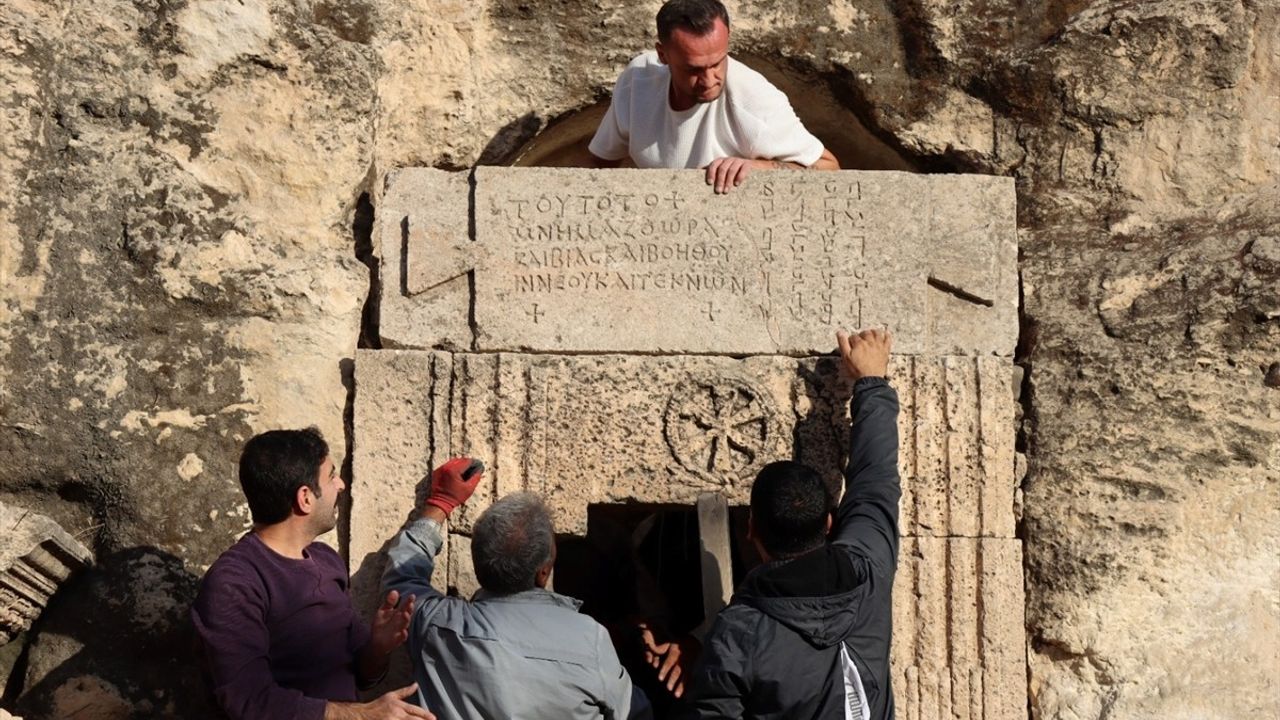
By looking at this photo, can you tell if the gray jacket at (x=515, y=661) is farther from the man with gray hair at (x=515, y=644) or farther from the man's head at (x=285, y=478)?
the man's head at (x=285, y=478)

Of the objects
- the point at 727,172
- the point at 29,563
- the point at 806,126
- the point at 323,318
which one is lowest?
the point at 29,563

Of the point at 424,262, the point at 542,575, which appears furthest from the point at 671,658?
the point at 424,262

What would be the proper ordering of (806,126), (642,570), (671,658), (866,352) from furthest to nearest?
(806,126) → (642,570) → (866,352) → (671,658)

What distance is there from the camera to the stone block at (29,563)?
197 inches

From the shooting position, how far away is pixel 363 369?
17.7ft

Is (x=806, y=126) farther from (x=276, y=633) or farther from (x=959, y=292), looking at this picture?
(x=276, y=633)

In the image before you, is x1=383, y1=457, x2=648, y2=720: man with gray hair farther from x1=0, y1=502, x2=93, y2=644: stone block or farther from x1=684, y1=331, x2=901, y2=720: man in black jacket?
x1=0, y1=502, x2=93, y2=644: stone block

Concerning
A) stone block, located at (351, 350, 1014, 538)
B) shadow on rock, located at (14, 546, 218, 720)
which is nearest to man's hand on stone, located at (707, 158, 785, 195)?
stone block, located at (351, 350, 1014, 538)

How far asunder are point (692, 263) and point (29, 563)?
7.28 ft

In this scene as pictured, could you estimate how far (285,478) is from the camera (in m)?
4.32

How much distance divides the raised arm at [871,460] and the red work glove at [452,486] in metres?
1.11

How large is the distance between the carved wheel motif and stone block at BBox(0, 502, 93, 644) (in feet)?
6.10

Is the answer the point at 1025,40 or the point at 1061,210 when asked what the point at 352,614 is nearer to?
the point at 1061,210

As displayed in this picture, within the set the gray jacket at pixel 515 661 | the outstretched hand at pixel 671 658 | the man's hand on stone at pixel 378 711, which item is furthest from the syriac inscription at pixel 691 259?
the man's hand on stone at pixel 378 711
